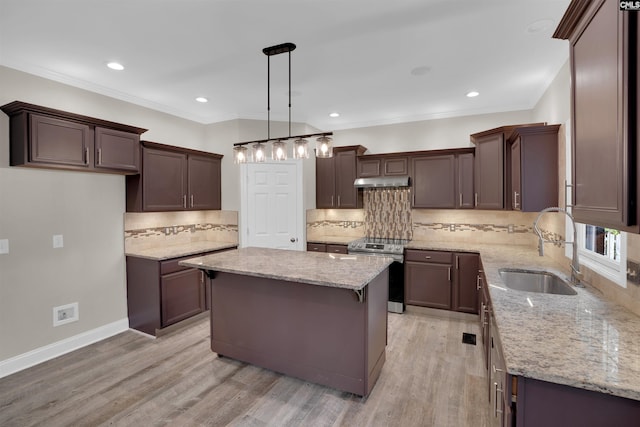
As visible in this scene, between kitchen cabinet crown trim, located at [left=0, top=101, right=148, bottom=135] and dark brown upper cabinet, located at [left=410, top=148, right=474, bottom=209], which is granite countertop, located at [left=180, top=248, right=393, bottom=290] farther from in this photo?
dark brown upper cabinet, located at [left=410, top=148, right=474, bottom=209]

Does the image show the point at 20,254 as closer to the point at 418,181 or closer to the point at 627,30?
the point at 627,30

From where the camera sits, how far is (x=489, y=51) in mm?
2639

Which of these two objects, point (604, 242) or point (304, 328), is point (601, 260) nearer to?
point (604, 242)

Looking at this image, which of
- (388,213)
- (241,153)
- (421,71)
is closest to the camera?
(241,153)

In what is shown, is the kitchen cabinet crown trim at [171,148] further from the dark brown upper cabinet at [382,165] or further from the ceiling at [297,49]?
the dark brown upper cabinet at [382,165]

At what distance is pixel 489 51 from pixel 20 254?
4.62m

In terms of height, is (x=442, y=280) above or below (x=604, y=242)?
below

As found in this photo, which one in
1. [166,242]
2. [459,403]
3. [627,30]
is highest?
[627,30]

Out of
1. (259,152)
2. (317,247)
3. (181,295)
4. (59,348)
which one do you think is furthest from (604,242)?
(59,348)

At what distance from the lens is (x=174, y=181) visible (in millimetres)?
3871

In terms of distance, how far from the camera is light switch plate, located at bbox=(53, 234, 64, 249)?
117 inches

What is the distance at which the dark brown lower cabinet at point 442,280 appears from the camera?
12.2 ft

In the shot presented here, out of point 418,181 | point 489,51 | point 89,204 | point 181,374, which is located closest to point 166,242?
point 89,204

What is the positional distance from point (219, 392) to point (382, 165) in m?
3.52
